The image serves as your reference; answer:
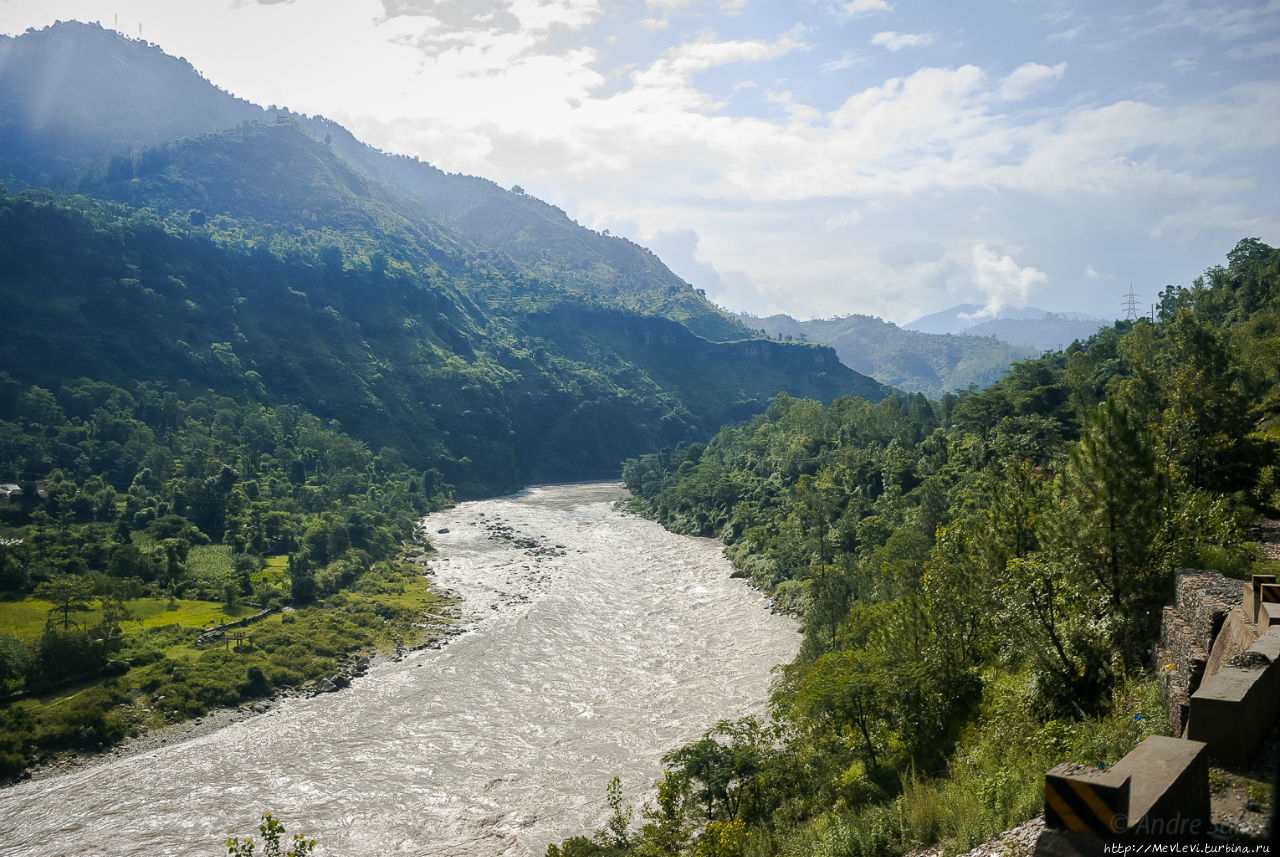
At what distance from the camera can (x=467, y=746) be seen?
3728 cm

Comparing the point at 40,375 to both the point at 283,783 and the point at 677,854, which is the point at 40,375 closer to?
the point at 283,783

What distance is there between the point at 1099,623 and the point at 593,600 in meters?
48.3

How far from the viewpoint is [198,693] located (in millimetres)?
43500

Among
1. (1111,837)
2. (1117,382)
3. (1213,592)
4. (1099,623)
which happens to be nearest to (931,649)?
(1099,623)

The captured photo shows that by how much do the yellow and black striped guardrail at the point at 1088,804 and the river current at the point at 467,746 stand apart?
24.0 meters

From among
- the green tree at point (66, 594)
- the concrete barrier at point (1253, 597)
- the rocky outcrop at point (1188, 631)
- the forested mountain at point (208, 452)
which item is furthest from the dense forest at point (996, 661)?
the green tree at point (66, 594)

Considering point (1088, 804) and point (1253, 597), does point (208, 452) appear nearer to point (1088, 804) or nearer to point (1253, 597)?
point (1253, 597)

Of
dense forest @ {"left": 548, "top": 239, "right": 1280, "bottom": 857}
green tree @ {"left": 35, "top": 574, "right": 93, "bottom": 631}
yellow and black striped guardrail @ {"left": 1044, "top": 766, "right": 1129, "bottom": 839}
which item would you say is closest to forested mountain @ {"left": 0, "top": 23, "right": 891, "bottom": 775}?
green tree @ {"left": 35, "top": 574, "right": 93, "bottom": 631}

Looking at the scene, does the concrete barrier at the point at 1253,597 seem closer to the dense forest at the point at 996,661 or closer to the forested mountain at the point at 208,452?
the dense forest at the point at 996,661

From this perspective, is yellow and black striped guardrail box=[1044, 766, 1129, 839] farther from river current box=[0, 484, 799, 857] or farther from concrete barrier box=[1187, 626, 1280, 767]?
river current box=[0, 484, 799, 857]

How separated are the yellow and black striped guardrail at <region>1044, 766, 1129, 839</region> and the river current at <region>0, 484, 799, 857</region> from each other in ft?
Answer: 78.8

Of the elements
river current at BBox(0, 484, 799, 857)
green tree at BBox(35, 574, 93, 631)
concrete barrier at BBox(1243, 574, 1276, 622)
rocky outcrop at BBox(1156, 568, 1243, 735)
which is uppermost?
concrete barrier at BBox(1243, 574, 1276, 622)

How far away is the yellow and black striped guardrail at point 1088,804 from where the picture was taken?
8641mm

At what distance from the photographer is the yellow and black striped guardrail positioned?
8.64m
